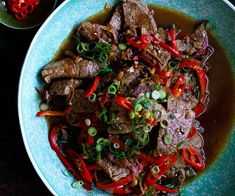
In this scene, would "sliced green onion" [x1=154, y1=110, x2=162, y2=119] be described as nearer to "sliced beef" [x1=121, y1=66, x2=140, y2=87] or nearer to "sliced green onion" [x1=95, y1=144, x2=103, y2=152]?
"sliced beef" [x1=121, y1=66, x2=140, y2=87]

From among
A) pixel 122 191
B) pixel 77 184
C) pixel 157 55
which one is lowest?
pixel 77 184

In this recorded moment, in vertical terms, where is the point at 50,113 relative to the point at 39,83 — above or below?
below

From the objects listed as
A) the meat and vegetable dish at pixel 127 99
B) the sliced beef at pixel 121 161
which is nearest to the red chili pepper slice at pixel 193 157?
the meat and vegetable dish at pixel 127 99

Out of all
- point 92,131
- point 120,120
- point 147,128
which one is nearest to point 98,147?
point 92,131

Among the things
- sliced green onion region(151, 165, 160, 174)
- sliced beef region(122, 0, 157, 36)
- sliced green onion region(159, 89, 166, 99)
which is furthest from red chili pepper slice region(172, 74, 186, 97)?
sliced green onion region(151, 165, 160, 174)

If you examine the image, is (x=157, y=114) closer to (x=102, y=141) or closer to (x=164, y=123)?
(x=164, y=123)

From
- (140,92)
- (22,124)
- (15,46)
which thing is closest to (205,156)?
(140,92)

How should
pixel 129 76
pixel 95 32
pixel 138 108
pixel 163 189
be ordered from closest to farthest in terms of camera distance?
pixel 138 108 < pixel 129 76 < pixel 95 32 < pixel 163 189
